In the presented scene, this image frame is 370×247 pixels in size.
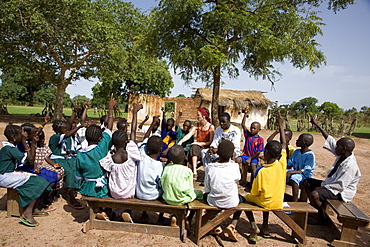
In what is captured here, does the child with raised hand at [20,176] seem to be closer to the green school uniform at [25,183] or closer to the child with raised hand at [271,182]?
the green school uniform at [25,183]

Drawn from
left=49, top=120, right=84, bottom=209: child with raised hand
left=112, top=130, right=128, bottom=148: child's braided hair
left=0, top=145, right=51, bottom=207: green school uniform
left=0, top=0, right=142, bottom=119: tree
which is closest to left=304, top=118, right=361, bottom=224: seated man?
left=112, top=130, right=128, bottom=148: child's braided hair

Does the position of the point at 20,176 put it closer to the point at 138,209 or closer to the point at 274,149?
the point at 138,209

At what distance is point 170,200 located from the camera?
3.19 metres

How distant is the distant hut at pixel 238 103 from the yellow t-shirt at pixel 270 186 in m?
16.7

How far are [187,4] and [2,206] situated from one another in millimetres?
6981

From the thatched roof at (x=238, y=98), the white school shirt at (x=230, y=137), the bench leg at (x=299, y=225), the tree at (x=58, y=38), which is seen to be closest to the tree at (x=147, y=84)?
the thatched roof at (x=238, y=98)

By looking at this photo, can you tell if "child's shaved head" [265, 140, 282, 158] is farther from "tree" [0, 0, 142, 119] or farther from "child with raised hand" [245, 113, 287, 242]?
"tree" [0, 0, 142, 119]

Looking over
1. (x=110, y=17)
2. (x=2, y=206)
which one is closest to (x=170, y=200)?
(x=2, y=206)

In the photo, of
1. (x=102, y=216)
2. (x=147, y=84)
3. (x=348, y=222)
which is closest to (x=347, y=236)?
(x=348, y=222)

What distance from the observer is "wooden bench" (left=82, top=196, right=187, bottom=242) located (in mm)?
3250

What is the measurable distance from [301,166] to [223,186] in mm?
2134

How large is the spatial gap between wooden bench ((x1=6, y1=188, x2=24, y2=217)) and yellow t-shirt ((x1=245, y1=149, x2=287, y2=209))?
3.41 meters

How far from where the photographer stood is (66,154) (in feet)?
15.0

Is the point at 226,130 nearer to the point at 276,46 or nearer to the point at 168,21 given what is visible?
the point at 276,46
